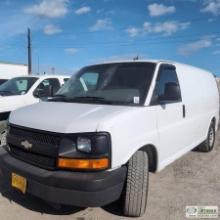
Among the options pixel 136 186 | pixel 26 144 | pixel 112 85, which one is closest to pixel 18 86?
pixel 112 85

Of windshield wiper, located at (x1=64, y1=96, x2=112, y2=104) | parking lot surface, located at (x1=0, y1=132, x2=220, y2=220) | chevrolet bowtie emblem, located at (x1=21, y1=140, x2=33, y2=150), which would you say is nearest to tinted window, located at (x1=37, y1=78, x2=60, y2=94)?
windshield wiper, located at (x1=64, y1=96, x2=112, y2=104)

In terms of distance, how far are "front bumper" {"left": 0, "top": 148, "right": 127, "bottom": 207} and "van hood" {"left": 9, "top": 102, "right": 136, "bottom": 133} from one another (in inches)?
19.6

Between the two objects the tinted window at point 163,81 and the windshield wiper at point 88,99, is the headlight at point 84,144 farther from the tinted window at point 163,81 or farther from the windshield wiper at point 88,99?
the tinted window at point 163,81

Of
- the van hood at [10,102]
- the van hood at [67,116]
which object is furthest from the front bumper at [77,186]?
the van hood at [10,102]

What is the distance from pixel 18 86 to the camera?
25.7ft

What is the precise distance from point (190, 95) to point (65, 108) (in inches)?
99.7

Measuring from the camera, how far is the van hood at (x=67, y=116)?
3301 mm

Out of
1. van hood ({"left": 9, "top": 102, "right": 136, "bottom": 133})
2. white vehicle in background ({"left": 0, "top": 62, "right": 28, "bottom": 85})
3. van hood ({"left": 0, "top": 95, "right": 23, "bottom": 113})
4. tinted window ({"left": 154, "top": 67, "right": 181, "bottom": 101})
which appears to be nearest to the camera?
van hood ({"left": 9, "top": 102, "right": 136, "bottom": 133})

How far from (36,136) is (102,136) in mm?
881

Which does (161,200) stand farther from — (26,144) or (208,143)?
(208,143)

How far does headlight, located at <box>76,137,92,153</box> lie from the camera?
128 inches

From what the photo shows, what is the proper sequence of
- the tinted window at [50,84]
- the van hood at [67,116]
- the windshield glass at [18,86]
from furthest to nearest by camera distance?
the tinted window at [50,84], the windshield glass at [18,86], the van hood at [67,116]

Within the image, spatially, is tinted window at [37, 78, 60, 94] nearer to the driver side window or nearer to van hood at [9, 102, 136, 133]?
the driver side window

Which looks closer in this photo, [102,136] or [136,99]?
[102,136]
